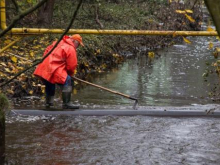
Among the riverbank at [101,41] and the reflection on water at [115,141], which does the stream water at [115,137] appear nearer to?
the reflection on water at [115,141]

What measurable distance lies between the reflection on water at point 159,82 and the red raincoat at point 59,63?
1719mm

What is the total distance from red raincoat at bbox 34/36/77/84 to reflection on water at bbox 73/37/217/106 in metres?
1.72

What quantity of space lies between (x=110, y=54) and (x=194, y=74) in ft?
9.41

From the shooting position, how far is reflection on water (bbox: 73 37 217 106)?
1075cm

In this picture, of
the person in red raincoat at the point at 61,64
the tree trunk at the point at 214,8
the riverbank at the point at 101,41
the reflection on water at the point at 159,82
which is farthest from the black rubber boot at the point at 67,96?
the tree trunk at the point at 214,8

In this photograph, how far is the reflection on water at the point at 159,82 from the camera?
1075 cm

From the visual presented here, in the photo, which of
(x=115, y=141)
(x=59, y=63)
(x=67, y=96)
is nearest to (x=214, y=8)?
(x=115, y=141)

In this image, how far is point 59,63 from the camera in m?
8.28

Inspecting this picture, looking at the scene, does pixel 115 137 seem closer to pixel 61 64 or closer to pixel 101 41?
pixel 61 64

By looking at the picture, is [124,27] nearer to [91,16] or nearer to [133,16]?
[91,16]

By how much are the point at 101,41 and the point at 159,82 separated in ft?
9.51

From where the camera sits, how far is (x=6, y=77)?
31.3 ft

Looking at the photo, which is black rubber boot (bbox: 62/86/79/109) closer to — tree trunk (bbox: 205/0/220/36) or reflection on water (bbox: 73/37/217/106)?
reflection on water (bbox: 73/37/217/106)

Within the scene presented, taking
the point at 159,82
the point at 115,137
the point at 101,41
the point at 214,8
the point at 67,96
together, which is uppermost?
the point at 214,8
